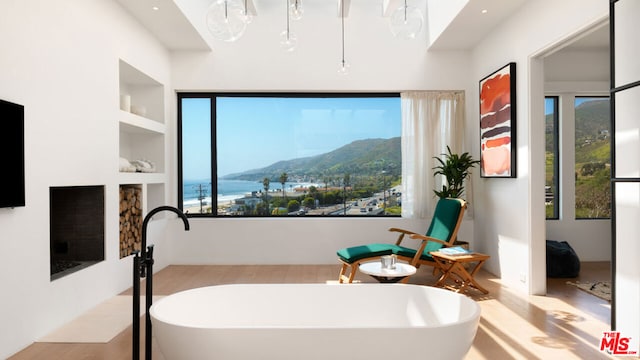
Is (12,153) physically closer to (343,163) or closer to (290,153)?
(290,153)

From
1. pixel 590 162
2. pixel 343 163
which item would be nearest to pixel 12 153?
pixel 343 163

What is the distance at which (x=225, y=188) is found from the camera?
5910 millimetres

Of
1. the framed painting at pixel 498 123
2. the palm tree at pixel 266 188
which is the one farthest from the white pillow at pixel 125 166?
the framed painting at pixel 498 123

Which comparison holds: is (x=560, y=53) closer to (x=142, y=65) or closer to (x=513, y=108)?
(x=513, y=108)

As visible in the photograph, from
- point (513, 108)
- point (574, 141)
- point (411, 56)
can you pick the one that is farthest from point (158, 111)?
point (574, 141)

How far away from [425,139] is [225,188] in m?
2.75

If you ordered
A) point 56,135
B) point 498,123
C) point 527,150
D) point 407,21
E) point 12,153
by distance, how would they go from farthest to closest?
Result: point 498,123, point 527,150, point 56,135, point 407,21, point 12,153

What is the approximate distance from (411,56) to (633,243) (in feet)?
12.1

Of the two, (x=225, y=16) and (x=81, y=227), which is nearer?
(x=225, y=16)

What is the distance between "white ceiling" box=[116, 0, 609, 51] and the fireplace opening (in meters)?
1.87

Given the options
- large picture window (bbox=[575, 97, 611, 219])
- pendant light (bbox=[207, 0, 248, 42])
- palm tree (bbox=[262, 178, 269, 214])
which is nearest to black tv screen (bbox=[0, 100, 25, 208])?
pendant light (bbox=[207, 0, 248, 42])

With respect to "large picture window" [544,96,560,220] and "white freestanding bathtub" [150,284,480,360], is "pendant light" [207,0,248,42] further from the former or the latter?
"large picture window" [544,96,560,220]

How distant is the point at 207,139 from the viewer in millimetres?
5863

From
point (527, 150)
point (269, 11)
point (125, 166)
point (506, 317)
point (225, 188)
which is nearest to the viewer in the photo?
point (506, 317)
